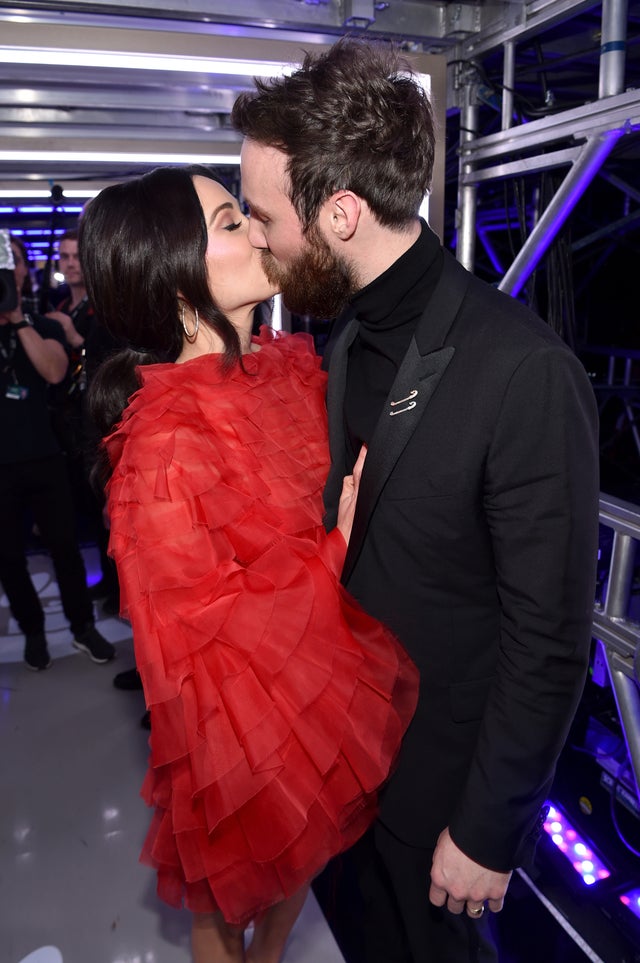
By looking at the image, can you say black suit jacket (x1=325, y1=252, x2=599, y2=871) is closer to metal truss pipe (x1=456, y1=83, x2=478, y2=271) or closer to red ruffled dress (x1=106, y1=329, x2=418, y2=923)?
red ruffled dress (x1=106, y1=329, x2=418, y2=923)

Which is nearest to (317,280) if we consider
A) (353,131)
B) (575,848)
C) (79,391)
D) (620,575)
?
(353,131)

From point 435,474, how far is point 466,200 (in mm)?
1532

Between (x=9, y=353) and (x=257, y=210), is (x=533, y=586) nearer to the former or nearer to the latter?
(x=257, y=210)

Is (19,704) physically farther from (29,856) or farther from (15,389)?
(15,389)

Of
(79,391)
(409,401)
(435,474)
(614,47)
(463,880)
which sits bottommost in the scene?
(463,880)

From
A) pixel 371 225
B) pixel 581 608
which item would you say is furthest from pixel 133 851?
pixel 371 225

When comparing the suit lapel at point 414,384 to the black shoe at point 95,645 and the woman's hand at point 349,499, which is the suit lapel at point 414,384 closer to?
the woman's hand at point 349,499

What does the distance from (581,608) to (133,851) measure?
6.37ft

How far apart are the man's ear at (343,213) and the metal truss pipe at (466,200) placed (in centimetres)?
108

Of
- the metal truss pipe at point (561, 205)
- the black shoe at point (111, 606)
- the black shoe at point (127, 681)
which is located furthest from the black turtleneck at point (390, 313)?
the black shoe at point (111, 606)

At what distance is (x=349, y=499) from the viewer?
55.9 inches

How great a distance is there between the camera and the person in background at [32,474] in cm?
316

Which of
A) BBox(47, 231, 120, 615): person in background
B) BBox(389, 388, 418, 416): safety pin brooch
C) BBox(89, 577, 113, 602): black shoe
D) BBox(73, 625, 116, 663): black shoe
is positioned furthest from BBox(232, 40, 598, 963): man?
BBox(89, 577, 113, 602): black shoe

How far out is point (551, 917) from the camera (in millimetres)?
2090
